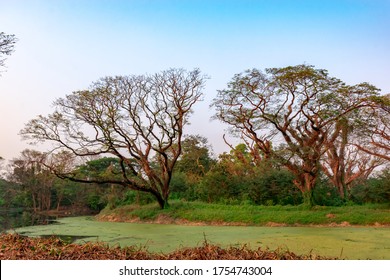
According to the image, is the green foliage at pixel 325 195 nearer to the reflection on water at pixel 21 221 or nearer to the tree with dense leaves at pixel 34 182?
the reflection on water at pixel 21 221

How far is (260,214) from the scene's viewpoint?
14.3 meters

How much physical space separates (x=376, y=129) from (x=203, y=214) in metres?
9.57

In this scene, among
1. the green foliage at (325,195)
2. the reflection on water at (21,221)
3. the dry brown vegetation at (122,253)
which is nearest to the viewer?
the dry brown vegetation at (122,253)

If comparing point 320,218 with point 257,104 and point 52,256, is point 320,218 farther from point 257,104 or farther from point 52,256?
point 52,256

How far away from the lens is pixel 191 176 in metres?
21.0

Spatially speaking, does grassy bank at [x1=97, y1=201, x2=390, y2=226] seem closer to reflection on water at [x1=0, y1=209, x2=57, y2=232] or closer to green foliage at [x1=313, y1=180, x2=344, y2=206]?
green foliage at [x1=313, y1=180, x2=344, y2=206]

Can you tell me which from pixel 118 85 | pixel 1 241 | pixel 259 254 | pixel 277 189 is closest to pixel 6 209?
pixel 118 85

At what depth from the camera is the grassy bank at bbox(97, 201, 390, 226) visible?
1295 centimetres

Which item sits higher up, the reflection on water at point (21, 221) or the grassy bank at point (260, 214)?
Result: the grassy bank at point (260, 214)

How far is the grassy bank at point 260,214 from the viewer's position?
42.5 ft

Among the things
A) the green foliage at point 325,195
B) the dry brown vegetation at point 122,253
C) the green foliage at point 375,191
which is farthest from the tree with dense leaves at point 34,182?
the dry brown vegetation at point 122,253

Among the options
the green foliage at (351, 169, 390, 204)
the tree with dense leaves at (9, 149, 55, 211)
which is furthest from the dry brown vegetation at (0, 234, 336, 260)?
the tree with dense leaves at (9, 149, 55, 211)

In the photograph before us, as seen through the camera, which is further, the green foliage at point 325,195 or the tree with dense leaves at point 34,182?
the tree with dense leaves at point 34,182

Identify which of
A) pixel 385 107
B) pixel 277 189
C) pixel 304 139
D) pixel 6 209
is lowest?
pixel 6 209
